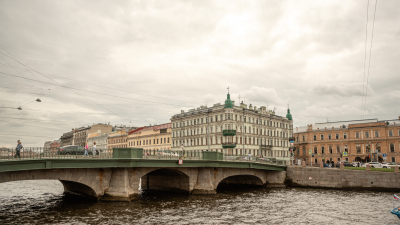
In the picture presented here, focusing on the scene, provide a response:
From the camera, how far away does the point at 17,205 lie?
29703 millimetres

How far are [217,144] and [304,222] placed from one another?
5262cm

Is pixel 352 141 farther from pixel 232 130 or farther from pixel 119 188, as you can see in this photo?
pixel 119 188

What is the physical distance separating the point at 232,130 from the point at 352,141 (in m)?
40.5

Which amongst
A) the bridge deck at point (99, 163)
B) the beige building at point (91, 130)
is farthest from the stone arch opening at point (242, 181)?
the beige building at point (91, 130)

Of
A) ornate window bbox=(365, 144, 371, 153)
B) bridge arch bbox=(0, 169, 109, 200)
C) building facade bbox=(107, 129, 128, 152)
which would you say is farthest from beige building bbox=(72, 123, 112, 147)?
bridge arch bbox=(0, 169, 109, 200)

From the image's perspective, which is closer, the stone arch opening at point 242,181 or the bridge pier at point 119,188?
the bridge pier at point 119,188

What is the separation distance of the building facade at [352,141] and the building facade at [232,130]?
1277cm

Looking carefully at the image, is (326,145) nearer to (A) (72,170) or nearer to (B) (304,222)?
(B) (304,222)

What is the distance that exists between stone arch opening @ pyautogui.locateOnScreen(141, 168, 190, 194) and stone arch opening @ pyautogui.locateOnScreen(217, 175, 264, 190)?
9903 millimetres

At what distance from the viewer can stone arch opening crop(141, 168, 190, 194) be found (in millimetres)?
38844

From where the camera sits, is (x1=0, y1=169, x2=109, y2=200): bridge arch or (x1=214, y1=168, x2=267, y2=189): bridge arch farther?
(x1=214, y1=168, x2=267, y2=189): bridge arch

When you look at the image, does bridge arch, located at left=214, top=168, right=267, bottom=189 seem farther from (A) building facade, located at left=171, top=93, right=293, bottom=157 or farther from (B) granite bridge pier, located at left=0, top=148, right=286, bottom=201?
(A) building facade, located at left=171, top=93, right=293, bottom=157

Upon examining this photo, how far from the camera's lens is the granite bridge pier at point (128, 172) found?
25.6m

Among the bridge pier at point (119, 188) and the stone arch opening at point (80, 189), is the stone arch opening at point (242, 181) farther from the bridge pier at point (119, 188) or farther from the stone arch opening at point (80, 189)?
the stone arch opening at point (80, 189)
